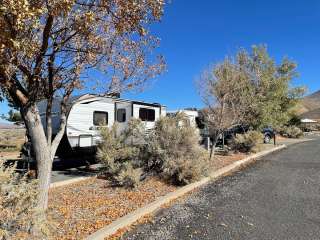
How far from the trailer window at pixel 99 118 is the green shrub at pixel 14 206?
8.83 m

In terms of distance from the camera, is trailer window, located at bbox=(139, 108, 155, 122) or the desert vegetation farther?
trailer window, located at bbox=(139, 108, 155, 122)

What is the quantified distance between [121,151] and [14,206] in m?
5.90

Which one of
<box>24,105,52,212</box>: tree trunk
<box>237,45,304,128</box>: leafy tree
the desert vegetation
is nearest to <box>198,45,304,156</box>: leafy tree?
<box>237,45,304,128</box>: leafy tree

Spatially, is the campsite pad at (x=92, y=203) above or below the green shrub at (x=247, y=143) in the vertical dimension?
below

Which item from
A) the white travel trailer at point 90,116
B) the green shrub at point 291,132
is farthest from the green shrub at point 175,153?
the green shrub at point 291,132

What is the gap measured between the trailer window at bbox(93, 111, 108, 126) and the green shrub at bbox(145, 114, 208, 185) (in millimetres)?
3876

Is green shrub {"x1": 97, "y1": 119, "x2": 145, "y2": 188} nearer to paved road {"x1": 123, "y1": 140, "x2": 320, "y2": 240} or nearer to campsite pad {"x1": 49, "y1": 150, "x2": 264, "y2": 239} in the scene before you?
campsite pad {"x1": 49, "y1": 150, "x2": 264, "y2": 239}

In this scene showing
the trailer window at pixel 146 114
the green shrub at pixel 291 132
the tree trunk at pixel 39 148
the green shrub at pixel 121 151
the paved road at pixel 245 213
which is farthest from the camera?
the green shrub at pixel 291 132

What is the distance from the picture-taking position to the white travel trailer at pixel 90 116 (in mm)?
11977

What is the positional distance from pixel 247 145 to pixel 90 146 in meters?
8.27

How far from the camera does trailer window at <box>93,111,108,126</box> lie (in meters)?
12.9

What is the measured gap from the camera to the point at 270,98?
67.1ft

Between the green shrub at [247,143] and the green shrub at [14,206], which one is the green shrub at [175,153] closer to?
the green shrub at [14,206]

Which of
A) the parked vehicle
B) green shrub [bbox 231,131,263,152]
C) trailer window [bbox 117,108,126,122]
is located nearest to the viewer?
trailer window [bbox 117,108,126,122]
